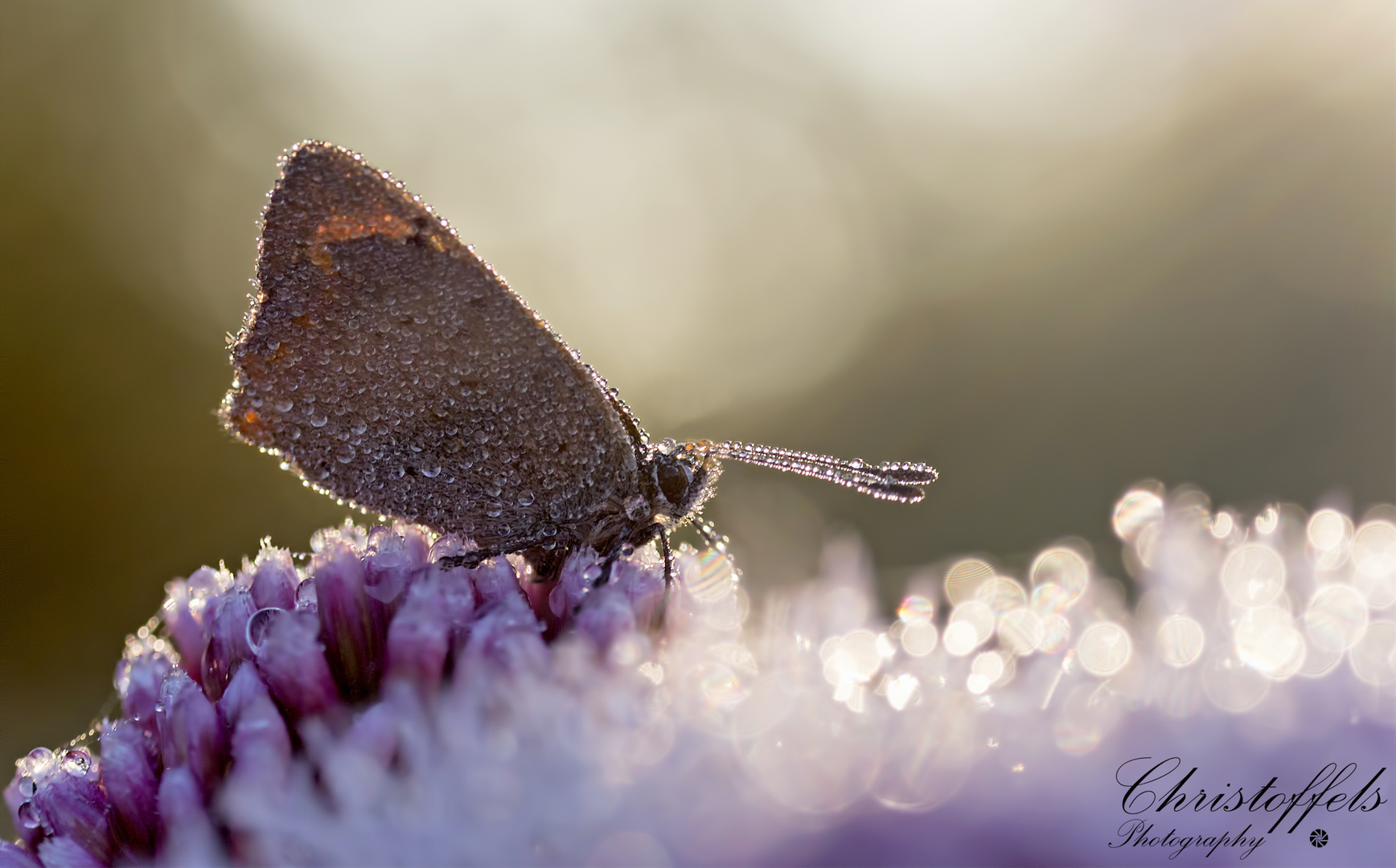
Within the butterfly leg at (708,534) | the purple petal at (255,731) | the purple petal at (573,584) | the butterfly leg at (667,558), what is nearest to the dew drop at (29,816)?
the purple petal at (255,731)

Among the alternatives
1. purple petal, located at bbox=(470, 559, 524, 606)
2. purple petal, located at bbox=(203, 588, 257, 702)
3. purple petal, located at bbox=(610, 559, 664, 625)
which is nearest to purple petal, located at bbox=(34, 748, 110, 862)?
purple petal, located at bbox=(203, 588, 257, 702)

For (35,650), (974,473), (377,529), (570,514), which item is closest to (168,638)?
(377,529)

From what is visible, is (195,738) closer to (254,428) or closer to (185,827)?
(185,827)

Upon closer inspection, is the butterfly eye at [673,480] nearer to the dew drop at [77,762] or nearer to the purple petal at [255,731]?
the purple petal at [255,731]

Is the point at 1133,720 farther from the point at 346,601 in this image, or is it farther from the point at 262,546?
the point at 262,546

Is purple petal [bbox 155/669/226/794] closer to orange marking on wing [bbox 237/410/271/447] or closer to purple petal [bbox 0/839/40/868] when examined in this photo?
purple petal [bbox 0/839/40/868]

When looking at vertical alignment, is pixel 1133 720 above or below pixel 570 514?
below
